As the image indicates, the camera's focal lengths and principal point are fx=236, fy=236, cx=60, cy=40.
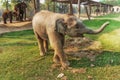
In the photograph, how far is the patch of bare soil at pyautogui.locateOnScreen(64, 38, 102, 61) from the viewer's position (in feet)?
28.6

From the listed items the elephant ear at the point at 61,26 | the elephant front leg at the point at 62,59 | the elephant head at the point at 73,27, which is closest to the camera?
the elephant head at the point at 73,27

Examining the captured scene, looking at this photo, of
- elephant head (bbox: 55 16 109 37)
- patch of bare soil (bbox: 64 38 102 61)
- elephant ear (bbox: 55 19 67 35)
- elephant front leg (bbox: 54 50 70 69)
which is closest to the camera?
elephant head (bbox: 55 16 109 37)

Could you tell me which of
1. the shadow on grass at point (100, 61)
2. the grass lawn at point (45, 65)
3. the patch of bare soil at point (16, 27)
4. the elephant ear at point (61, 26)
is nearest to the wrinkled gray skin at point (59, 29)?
the elephant ear at point (61, 26)

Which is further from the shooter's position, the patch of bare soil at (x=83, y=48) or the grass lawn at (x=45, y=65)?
the patch of bare soil at (x=83, y=48)

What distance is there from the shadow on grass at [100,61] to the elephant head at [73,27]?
1158 mm

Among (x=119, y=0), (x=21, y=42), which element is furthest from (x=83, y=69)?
(x=119, y=0)

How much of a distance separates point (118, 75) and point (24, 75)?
2.79 meters

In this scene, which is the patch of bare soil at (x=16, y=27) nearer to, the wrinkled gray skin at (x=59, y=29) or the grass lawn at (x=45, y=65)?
the grass lawn at (x=45, y=65)

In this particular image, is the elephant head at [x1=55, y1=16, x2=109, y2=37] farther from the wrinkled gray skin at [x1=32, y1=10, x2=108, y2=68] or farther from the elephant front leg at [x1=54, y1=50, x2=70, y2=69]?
the elephant front leg at [x1=54, y1=50, x2=70, y2=69]

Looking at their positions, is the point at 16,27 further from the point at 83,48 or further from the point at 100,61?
the point at 100,61

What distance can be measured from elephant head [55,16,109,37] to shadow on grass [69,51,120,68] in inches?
45.6

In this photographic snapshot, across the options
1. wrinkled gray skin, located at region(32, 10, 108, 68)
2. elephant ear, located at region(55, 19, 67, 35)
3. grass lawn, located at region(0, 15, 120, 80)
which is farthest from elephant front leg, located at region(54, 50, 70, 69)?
elephant ear, located at region(55, 19, 67, 35)

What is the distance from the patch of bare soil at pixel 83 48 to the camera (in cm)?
871

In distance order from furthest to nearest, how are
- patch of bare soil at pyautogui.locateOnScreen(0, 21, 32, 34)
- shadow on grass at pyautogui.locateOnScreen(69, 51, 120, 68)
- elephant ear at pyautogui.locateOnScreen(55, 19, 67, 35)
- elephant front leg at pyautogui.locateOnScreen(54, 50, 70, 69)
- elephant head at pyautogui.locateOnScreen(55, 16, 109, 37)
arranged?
patch of bare soil at pyautogui.locateOnScreen(0, 21, 32, 34), shadow on grass at pyautogui.locateOnScreen(69, 51, 120, 68), elephant front leg at pyautogui.locateOnScreen(54, 50, 70, 69), elephant ear at pyautogui.locateOnScreen(55, 19, 67, 35), elephant head at pyautogui.locateOnScreen(55, 16, 109, 37)
